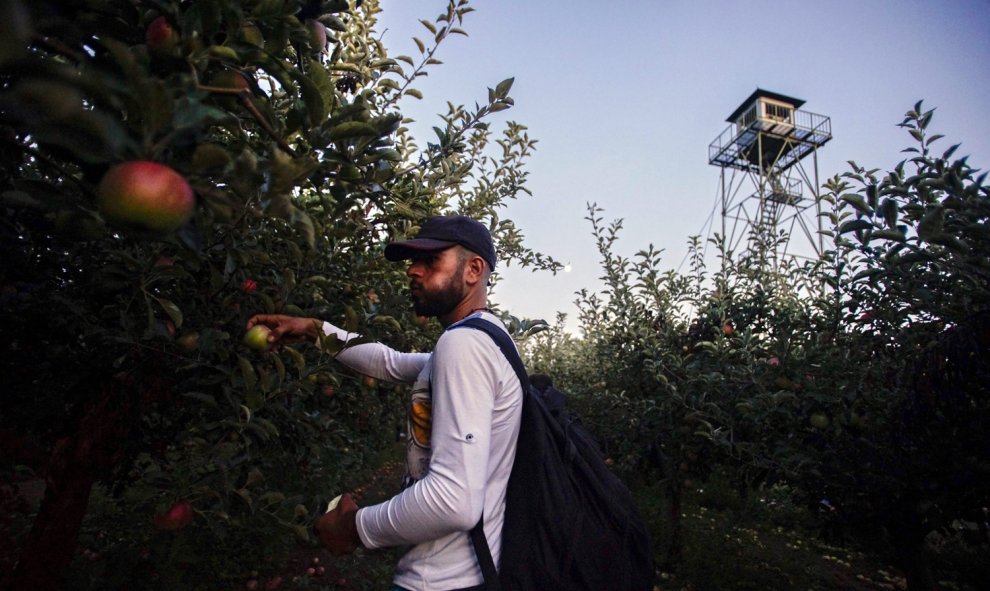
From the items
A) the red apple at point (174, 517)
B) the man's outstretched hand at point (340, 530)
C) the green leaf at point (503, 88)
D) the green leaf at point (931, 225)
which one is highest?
the green leaf at point (503, 88)

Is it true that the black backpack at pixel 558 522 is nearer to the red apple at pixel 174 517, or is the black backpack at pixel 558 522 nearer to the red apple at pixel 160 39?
the red apple at pixel 160 39

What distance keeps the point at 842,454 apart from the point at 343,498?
9.05ft

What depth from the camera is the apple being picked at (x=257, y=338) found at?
143cm

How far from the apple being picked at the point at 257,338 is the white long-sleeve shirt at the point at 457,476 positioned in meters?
0.51

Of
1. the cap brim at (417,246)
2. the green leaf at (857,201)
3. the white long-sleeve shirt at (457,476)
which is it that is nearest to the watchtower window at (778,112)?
the green leaf at (857,201)

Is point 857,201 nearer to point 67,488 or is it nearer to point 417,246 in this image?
point 417,246

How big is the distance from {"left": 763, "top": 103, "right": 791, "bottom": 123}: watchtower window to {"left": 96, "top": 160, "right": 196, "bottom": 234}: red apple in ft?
69.9

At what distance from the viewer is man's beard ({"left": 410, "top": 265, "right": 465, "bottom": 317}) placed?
1.53m

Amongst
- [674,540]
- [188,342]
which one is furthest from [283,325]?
[674,540]

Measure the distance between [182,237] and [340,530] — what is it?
0.89 m

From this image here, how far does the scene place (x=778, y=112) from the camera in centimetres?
1877

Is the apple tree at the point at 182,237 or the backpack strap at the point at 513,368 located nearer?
the apple tree at the point at 182,237

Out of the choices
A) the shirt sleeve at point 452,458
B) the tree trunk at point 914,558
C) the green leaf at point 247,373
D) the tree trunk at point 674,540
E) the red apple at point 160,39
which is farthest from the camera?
the tree trunk at point 674,540

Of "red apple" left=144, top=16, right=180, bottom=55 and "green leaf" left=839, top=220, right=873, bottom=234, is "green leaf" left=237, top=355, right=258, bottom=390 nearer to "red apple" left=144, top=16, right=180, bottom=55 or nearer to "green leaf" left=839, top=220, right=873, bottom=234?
"red apple" left=144, top=16, right=180, bottom=55
